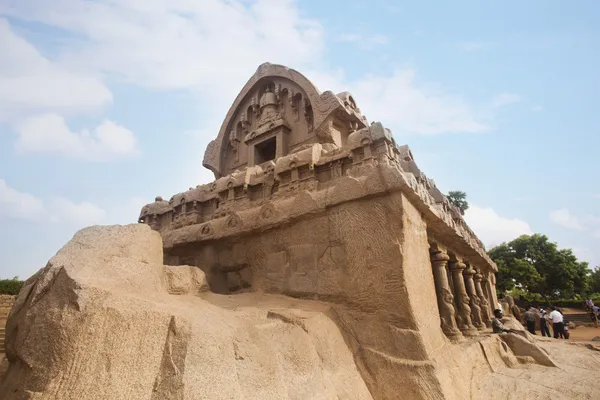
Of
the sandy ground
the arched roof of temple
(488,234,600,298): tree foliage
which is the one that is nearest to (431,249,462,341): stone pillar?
the arched roof of temple

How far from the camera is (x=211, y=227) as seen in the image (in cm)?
551

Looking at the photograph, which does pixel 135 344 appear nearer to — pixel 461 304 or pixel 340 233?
pixel 340 233

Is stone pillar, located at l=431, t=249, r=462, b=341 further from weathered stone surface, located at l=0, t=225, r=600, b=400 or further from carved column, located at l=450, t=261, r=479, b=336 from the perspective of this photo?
carved column, located at l=450, t=261, r=479, b=336

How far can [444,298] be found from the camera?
18.0ft

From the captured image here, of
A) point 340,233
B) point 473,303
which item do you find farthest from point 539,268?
point 340,233

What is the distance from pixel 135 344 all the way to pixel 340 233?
2600mm

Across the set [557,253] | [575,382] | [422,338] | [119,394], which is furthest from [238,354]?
[557,253]

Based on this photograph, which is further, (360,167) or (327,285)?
(360,167)

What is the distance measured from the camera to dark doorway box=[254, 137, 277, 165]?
8612mm

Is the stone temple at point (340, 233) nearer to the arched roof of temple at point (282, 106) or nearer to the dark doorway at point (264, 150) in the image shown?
the arched roof of temple at point (282, 106)

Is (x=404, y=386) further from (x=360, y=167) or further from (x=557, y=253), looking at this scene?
(x=557, y=253)

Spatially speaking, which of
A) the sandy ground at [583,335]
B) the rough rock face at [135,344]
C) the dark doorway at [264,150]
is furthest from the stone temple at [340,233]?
the sandy ground at [583,335]

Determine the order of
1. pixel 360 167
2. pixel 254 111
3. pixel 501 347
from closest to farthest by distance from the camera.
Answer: pixel 360 167 → pixel 501 347 → pixel 254 111

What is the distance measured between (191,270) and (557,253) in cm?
3644
